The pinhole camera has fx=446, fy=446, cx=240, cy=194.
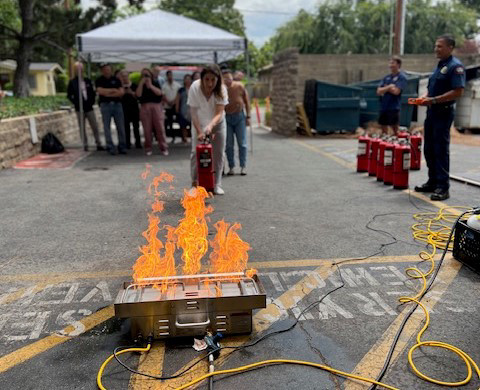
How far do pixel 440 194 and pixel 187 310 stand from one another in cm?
499

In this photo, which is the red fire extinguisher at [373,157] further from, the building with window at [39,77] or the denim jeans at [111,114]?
the building with window at [39,77]

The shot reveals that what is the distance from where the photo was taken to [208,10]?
55.7m

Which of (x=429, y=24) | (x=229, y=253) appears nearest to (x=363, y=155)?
(x=229, y=253)

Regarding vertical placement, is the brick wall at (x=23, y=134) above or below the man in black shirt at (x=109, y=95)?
below

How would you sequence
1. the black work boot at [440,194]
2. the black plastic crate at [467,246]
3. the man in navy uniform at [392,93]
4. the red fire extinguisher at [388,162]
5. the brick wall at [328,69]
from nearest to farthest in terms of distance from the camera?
the black plastic crate at [467,246] → the black work boot at [440,194] → the red fire extinguisher at [388,162] → the man in navy uniform at [392,93] → the brick wall at [328,69]

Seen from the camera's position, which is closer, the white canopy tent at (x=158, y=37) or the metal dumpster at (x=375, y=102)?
the white canopy tent at (x=158, y=37)

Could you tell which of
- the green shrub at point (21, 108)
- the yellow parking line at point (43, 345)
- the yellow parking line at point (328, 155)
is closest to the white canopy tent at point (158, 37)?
the green shrub at point (21, 108)

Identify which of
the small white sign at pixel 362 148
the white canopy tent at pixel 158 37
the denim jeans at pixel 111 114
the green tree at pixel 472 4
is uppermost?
the green tree at pixel 472 4

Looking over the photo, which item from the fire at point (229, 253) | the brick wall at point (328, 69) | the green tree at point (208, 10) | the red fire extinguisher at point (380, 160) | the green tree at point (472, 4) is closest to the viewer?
the fire at point (229, 253)

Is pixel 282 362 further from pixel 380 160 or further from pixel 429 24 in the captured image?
pixel 429 24

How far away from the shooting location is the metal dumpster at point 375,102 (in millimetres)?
15422

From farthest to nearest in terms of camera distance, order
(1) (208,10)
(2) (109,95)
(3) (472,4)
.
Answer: (1) (208,10)
(3) (472,4)
(2) (109,95)

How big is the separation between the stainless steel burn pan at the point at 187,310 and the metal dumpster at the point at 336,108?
12.8m

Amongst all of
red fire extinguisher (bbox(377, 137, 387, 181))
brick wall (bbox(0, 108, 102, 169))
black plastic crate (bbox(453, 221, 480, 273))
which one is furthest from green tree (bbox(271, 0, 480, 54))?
black plastic crate (bbox(453, 221, 480, 273))
